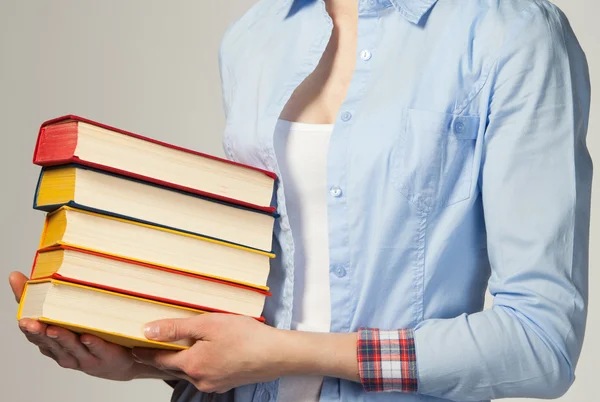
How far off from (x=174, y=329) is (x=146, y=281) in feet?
0.22

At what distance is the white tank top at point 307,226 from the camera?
1.18 m

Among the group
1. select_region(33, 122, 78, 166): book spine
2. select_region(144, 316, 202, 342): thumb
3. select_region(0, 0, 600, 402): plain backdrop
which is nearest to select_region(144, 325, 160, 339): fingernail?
select_region(144, 316, 202, 342): thumb

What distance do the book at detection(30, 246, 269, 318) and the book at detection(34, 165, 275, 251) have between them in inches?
2.2

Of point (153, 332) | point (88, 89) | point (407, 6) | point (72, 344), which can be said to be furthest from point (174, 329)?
point (88, 89)

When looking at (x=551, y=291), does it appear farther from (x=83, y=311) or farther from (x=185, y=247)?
(x=83, y=311)

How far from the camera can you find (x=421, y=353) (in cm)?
106

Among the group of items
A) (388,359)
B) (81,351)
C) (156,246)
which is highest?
(156,246)

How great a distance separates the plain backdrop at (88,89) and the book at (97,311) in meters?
1.43

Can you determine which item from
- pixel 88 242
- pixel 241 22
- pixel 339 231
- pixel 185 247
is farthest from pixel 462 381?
pixel 241 22

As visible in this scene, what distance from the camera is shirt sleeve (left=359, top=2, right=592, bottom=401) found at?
1051 millimetres

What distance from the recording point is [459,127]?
1121 millimetres

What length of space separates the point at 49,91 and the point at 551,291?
1.88 metres

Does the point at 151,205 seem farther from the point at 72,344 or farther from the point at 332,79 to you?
the point at 332,79

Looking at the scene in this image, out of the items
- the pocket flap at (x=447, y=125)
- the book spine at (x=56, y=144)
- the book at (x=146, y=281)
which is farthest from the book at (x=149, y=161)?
the pocket flap at (x=447, y=125)
